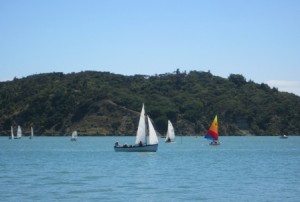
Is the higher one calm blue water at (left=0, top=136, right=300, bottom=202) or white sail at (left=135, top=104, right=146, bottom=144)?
white sail at (left=135, top=104, right=146, bottom=144)

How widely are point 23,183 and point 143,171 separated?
46.2 ft

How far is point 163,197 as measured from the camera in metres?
38.5

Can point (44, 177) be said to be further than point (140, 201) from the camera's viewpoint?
Yes

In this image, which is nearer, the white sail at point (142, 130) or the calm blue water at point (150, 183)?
the calm blue water at point (150, 183)

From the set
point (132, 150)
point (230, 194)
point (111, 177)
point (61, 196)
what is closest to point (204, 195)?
point (230, 194)

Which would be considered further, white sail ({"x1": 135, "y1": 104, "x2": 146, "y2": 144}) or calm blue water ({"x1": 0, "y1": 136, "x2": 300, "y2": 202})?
white sail ({"x1": 135, "y1": 104, "x2": 146, "y2": 144})

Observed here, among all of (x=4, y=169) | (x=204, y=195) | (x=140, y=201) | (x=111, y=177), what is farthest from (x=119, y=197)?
(x=4, y=169)

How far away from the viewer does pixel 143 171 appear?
5778 centimetres

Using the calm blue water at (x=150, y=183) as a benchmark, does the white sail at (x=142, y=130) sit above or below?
above

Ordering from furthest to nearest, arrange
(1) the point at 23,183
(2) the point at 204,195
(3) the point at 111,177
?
(3) the point at 111,177 < (1) the point at 23,183 < (2) the point at 204,195

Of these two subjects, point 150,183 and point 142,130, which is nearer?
point 150,183

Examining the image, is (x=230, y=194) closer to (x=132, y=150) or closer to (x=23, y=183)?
(x=23, y=183)

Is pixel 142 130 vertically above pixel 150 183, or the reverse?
pixel 142 130

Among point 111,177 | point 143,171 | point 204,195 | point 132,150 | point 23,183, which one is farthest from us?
point 132,150
